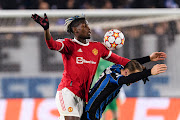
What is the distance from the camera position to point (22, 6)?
9.45m

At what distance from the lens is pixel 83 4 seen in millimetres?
9461

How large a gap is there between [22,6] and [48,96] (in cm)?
275

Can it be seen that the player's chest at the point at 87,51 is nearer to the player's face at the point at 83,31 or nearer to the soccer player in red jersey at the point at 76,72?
the soccer player in red jersey at the point at 76,72

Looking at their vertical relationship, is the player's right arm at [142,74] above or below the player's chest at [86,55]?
below

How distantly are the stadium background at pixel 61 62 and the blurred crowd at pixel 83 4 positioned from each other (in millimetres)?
1512

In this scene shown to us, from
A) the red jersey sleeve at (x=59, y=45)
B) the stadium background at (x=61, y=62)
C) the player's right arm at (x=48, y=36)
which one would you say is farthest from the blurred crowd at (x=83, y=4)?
the player's right arm at (x=48, y=36)

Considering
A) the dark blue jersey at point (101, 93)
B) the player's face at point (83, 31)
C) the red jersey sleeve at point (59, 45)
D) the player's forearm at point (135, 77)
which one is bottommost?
the dark blue jersey at point (101, 93)

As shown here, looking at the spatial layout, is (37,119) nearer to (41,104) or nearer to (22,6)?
(41,104)

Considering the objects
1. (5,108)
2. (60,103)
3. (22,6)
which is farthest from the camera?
(22,6)

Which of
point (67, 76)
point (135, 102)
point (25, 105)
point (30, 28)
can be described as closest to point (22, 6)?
point (30, 28)

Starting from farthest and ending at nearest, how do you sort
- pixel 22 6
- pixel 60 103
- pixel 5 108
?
1. pixel 22 6
2. pixel 5 108
3. pixel 60 103

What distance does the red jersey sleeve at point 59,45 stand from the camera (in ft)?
14.4

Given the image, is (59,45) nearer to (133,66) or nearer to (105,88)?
(105,88)

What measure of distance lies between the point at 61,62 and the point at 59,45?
3.07 m
